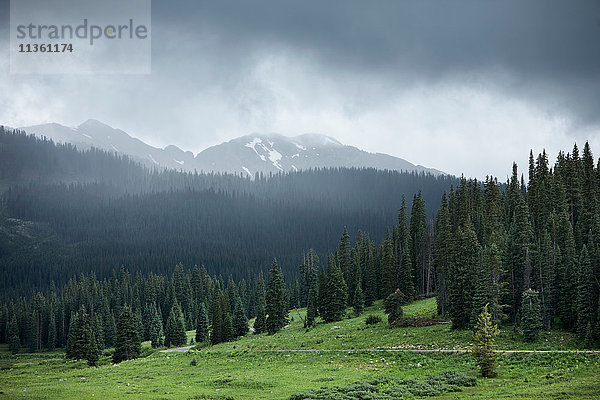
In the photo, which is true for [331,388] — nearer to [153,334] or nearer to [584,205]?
[584,205]

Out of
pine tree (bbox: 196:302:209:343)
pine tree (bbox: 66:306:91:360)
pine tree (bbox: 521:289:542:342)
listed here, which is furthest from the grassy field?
pine tree (bbox: 66:306:91:360)

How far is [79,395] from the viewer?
1467 inches

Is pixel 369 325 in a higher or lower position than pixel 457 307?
lower

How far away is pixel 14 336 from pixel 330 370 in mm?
120245

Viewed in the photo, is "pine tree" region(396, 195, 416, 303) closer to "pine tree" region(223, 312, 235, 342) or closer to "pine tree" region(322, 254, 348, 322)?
"pine tree" region(322, 254, 348, 322)

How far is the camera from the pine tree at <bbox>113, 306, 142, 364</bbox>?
277ft

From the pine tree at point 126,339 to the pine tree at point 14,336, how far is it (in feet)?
213

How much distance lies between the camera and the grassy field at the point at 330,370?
36438 millimetres

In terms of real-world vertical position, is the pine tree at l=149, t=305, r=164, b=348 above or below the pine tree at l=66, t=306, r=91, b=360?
below

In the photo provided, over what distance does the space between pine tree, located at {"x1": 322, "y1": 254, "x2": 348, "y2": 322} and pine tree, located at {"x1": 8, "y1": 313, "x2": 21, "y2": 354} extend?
95.6m

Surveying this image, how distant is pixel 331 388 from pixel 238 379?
11.9 meters

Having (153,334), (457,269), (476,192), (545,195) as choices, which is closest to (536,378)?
(457,269)

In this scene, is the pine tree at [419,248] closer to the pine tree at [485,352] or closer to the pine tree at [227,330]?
the pine tree at [227,330]

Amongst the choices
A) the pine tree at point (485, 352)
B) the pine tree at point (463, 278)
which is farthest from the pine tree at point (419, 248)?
the pine tree at point (485, 352)
